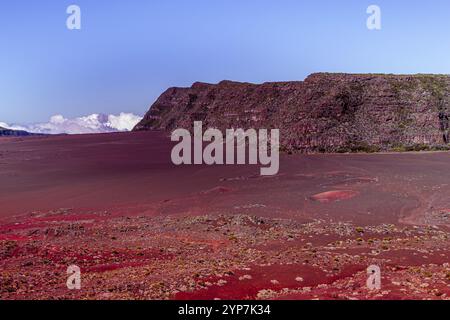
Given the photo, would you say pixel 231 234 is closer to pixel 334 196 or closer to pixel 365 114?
pixel 334 196

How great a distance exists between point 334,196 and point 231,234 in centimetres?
1365

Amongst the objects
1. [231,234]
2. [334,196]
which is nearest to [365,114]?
[334,196]

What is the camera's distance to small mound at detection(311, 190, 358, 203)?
111ft

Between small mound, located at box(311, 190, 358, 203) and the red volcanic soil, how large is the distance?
84mm

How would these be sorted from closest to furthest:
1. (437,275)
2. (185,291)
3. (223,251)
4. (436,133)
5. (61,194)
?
1. (185,291)
2. (437,275)
3. (223,251)
4. (61,194)
5. (436,133)

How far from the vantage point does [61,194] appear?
40.4 metres

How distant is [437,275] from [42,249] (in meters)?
18.5

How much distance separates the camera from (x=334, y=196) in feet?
114

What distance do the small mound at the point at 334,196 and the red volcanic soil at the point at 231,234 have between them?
0.08 meters

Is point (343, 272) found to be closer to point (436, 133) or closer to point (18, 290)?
point (18, 290)

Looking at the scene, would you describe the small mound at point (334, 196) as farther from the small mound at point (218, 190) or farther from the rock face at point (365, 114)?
the rock face at point (365, 114)

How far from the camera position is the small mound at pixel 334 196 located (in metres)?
33.8

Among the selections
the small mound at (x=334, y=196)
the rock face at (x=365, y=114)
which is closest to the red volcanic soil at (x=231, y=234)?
the small mound at (x=334, y=196)
